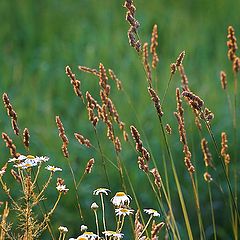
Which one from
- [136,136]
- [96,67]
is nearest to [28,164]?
[136,136]

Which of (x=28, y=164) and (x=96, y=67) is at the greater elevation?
(x=96, y=67)

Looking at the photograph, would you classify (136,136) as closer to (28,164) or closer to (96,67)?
(28,164)

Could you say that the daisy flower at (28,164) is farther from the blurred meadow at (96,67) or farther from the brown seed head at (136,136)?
the blurred meadow at (96,67)

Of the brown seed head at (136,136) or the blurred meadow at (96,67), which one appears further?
the blurred meadow at (96,67)

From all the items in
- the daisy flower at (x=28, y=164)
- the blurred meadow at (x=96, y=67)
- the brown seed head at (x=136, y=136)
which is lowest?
the daisy flower at (x=28, y=164)

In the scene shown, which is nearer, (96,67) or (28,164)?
(28,164)

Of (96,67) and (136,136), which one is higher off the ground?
(96,67)

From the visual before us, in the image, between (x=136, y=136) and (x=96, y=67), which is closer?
(x=136, y=136)

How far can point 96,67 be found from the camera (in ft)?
15.4

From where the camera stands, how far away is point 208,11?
5.78 metres

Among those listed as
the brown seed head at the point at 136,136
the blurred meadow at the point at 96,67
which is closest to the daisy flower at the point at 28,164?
the brown seed head at the point at 136,136

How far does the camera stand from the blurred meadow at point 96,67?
364 cm

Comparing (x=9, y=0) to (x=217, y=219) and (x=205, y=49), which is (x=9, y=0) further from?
(x=217, y=219)

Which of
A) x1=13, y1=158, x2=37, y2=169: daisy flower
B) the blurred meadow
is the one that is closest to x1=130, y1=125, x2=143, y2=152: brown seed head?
x1=13, y1=158, x2=37, y2=169: daisy flower
